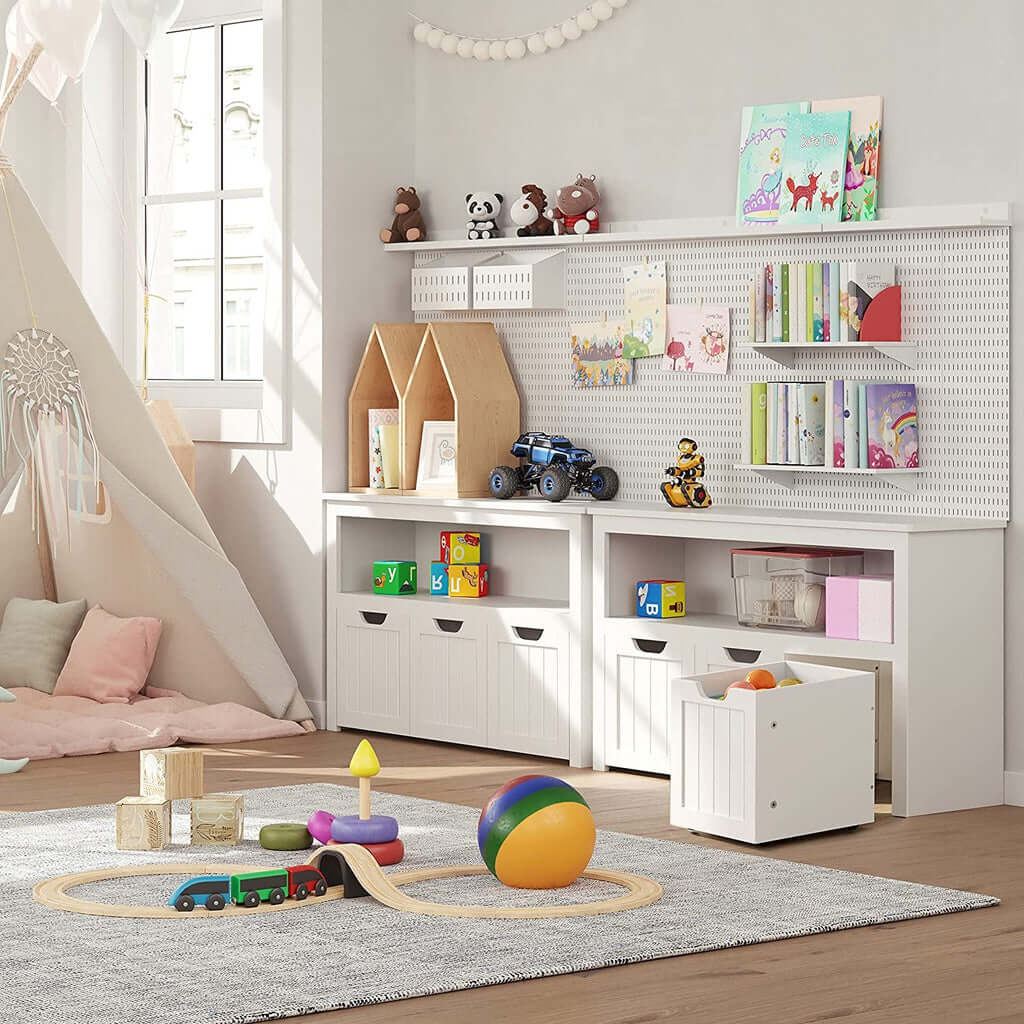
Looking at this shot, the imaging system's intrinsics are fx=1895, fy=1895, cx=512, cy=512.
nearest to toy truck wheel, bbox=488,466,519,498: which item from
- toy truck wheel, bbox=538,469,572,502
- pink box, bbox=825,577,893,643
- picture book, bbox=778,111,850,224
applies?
toy truck wheel, bbox=538,469,572,502

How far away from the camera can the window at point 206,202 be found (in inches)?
240

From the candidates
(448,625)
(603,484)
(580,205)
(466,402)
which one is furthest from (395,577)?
(580,205)

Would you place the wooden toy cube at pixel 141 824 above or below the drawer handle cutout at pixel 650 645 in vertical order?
below

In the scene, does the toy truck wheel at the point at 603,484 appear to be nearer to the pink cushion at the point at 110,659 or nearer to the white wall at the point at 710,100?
the white wall at the point at 710,100

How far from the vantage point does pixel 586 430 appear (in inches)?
212

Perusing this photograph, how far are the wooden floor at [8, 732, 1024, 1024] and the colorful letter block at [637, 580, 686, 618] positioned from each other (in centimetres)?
58

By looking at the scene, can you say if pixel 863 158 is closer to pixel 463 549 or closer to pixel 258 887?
pixel 463 549

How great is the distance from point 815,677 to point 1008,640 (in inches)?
20.3

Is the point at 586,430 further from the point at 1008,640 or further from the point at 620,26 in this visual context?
the point at 1008,640

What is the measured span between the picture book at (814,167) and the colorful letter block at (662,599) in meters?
0.97

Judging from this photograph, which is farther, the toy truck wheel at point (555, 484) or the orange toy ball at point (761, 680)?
the toy truck wheel at point (555, 484)

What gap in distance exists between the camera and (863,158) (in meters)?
4.69

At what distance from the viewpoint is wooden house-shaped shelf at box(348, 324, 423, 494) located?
5.51 m

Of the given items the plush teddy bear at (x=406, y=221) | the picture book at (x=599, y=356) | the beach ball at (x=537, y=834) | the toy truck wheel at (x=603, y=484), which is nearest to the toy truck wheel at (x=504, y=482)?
the toy truck wheel at (x=603, y=484)
